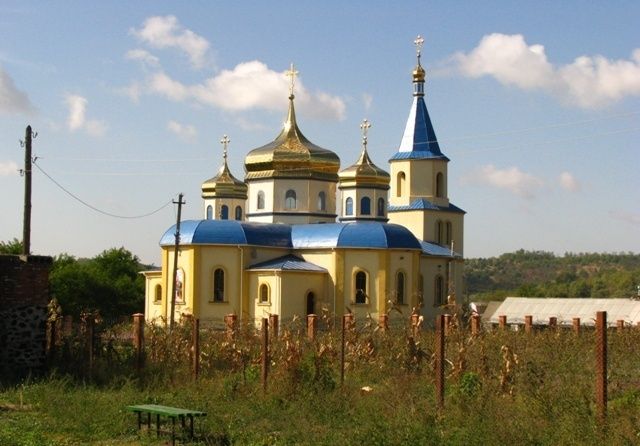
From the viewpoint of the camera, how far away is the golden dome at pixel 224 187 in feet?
169

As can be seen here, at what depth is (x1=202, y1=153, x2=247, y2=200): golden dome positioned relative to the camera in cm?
5159

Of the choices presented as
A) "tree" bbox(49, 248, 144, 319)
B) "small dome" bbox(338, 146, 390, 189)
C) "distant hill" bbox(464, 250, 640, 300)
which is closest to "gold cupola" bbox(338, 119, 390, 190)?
"small dome" bbox(338, 146, 390, 189)

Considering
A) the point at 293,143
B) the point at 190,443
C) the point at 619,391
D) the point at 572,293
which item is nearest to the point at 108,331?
the point at 190,443

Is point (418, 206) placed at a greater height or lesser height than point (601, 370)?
greater

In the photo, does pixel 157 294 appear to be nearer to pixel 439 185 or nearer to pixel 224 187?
pixel 224 187

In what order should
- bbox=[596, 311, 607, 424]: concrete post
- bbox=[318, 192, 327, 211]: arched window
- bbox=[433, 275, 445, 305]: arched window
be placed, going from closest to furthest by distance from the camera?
bbox=[596, 311, 607, 424]: concrete post
bbox=[433, 275, 445, 305]: arched window
bbox=[318, 192, 327, 211]: arched window

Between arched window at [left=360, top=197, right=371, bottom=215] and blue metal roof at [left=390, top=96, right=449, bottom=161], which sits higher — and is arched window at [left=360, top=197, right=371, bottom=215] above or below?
below

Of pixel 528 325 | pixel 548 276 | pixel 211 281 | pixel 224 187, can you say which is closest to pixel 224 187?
pixel 224 187

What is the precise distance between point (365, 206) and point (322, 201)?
218 centimetres

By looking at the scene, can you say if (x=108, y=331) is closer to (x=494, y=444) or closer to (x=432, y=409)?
(x=432, y=409)

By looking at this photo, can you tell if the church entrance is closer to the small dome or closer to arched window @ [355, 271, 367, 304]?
arched window @ [355, 271, 367, 304]

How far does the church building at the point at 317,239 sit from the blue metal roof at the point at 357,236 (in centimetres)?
5

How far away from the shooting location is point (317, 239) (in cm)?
4497

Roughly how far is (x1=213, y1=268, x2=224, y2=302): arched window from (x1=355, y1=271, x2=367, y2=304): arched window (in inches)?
207
